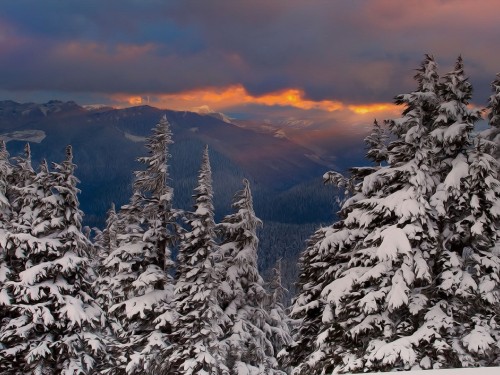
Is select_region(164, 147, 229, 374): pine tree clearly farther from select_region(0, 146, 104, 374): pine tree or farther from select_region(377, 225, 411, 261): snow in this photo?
select_region(377, 225, 411, 261): snow

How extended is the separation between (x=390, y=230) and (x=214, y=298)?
9.30 metres

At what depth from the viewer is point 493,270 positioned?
13.0 m

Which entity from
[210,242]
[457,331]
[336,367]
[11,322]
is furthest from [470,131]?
[11,322]

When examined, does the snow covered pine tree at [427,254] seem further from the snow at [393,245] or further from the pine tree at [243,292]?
the pine tree at [243,292]

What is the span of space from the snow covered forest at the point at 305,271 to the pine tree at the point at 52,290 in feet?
0.19

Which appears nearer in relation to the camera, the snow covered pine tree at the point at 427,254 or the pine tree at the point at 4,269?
the snow covered pine tree at the point at 427,254

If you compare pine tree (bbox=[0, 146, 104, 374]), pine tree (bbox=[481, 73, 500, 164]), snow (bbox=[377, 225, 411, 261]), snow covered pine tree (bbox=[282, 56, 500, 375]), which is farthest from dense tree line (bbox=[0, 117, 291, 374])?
pine tree (bbox=[481, 73, 500, 164])

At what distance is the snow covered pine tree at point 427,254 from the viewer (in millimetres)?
12609

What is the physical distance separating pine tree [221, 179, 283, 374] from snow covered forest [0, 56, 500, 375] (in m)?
0.07

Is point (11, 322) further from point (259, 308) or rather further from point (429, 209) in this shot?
point (429, 209)

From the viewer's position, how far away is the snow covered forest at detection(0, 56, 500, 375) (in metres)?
13.0

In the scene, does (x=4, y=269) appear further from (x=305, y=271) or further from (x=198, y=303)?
(x=305, y=271)

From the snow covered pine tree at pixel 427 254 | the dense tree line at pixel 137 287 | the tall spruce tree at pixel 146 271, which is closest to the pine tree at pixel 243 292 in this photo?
the dense tree line at pixel 137 287

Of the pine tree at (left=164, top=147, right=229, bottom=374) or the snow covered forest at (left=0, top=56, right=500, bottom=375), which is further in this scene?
the pine tree at (left=164, top=147, right=229, bottom=374)
